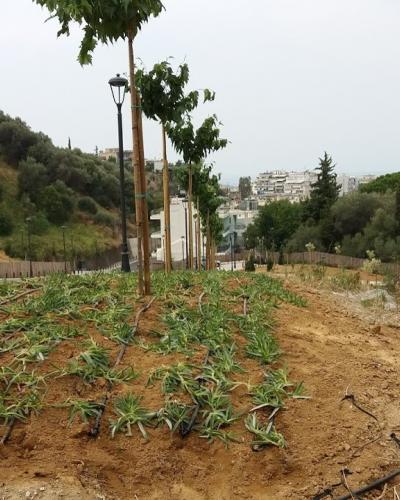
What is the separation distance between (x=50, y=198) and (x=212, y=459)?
136ft

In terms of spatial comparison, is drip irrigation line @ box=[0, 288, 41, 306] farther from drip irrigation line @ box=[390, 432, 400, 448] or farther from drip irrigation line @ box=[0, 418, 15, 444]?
drip irrigation line @ box=[390, 432, 400, 448]

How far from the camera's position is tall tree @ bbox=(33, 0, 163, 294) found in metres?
4.30

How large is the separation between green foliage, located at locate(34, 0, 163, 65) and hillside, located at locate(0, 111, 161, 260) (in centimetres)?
3360

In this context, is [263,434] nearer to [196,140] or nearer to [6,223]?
[196,140]

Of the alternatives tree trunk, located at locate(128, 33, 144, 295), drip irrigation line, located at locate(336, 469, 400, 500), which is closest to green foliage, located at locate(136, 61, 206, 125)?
tree trunk, located at locate(128, 33, 144, 295)

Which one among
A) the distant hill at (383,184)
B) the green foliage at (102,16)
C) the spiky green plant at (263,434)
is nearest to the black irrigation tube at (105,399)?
the spiky green plant at (263,434)

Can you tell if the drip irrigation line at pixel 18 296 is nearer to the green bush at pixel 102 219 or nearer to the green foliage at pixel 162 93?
the green foliage at pixel 162 93

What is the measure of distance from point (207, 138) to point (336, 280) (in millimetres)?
4050

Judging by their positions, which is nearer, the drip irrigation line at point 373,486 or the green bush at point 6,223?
the drip irrigation line at point 373,486

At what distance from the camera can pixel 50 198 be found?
42.2 meters

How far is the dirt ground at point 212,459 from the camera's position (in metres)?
2.58

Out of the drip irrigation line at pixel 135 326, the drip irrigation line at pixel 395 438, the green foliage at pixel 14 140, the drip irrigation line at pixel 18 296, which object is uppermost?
the green foliage at pixel 14 140

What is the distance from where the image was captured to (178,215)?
4519 cm

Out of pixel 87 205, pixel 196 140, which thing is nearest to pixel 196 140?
pixel 196 140
